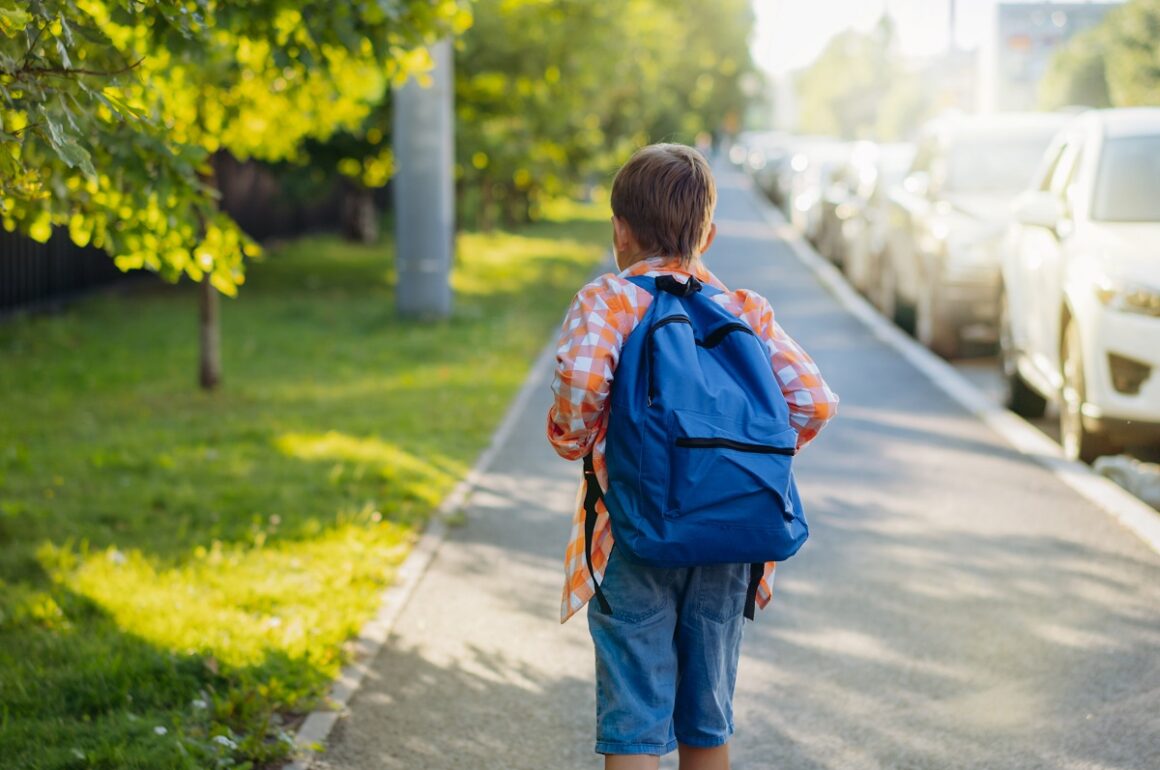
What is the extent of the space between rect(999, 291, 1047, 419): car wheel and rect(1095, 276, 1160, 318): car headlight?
6.82 ft

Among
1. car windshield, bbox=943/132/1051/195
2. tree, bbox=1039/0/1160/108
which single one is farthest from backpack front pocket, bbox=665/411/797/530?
tree, bbox=1039/0/1160/108

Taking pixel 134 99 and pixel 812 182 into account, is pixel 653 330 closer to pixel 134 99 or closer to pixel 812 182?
pixel 134 99

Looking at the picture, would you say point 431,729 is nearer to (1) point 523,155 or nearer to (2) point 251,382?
(2) point 251,382

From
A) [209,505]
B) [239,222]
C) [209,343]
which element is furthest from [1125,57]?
[209,505]

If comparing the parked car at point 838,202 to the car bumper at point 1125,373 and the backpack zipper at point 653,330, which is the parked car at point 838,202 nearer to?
the car bumper at point 1125,373

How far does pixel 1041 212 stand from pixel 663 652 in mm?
5788

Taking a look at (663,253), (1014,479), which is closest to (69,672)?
(663,253)

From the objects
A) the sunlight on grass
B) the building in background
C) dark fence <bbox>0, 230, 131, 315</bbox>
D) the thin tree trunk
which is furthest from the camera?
the building in background

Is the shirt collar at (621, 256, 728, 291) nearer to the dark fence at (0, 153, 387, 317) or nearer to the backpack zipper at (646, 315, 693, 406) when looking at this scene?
the backpack zipper at (646, 315, 693, 406)

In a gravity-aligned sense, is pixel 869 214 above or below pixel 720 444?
below

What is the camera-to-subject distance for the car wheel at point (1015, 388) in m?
9.51

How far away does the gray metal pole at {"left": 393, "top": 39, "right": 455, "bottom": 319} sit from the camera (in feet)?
48.4

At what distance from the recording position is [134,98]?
5.75 meters

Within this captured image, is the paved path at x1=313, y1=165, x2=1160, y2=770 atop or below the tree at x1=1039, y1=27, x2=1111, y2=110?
below
